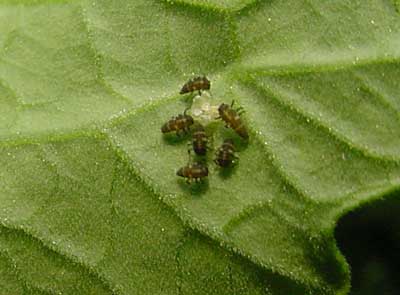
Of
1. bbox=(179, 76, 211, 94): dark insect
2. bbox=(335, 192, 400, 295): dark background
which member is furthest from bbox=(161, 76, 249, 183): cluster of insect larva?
bbox=(335, 192, 400, 295): dark background

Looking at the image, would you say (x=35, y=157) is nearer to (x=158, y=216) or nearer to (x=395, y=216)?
(x=158, y=216)

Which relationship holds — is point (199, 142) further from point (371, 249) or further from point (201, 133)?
point (371, 249)

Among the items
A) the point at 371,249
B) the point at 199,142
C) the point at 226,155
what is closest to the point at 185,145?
the point at 199,142

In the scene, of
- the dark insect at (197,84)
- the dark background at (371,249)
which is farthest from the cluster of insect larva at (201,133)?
the dark background at (371,249)

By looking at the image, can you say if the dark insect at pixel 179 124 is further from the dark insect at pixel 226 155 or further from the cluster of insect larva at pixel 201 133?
the dark insect at pixel 226 155

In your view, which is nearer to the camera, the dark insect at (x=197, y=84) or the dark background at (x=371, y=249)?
the dark insect at (x=197, y=84)

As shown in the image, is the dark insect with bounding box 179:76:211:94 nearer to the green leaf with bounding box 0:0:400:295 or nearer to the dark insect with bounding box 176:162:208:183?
the green leaf with bounding box 0:0:400:295

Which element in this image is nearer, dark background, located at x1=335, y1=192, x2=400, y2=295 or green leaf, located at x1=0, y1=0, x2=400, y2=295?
green leaf, located at x1=0, y1=0, x2=400, y2=295
